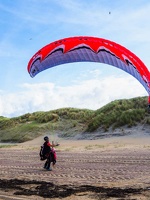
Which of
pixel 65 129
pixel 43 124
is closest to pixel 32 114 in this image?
pixel 43 124

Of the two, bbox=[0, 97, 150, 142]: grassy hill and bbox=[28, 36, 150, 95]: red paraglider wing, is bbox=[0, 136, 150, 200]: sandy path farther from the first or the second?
bbox=[0, 97, 150, 142]: grassy hill

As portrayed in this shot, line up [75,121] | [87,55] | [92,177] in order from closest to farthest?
[92,177] < [87,55] < [75,121]

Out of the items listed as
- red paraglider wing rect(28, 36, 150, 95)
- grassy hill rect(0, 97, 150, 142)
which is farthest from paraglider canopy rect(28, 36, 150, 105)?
grassy hill rect(0, 97, 150, 142)

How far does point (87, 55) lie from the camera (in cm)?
1271

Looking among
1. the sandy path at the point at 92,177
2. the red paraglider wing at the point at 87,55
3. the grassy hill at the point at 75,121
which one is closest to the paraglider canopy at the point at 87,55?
the red paraglider wing at the point at 87,55

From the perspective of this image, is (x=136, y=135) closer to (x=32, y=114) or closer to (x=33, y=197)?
(x=33, y=197)

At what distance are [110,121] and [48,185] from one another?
670 inches

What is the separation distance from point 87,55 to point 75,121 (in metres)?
20.0

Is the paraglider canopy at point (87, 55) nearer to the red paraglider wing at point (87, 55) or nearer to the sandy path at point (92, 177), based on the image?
the red paraglider wing at point (87, 55)

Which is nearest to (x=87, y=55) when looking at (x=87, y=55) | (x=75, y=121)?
(x=87, y=55)

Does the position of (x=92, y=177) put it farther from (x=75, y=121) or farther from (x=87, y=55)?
(x=75, y=121)

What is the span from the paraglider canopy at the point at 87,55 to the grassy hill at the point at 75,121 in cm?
1173

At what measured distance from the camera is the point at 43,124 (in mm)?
34344

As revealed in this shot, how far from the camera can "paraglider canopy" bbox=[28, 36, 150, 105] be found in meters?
Result: 11.0
